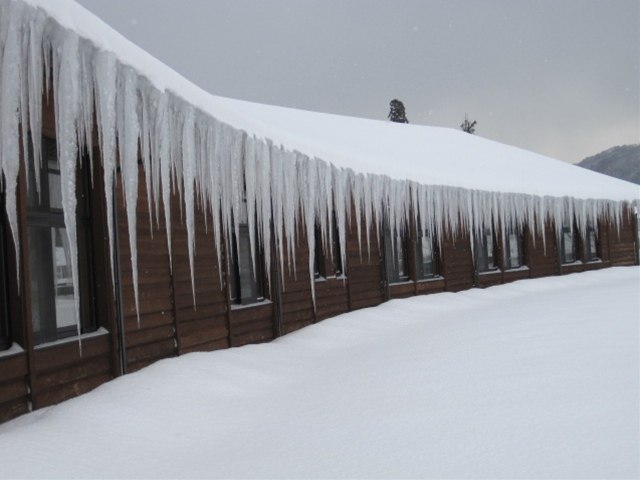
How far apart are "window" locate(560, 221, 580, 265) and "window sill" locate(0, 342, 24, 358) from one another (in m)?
16.6

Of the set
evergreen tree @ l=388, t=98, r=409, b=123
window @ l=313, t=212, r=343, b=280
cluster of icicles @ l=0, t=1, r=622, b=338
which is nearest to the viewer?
cluster of icicles @ l=0, t=1, r=622, b=338

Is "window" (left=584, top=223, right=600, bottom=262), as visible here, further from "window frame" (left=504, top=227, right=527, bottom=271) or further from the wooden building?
the wooden building

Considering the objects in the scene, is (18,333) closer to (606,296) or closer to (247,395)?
(247,395)

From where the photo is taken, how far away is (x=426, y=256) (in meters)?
13.3

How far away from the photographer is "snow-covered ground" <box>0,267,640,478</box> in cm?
317

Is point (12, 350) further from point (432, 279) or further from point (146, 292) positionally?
point (432, 279)

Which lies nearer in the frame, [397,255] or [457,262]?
[397,255]

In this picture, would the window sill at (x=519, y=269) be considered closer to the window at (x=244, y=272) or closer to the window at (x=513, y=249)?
the window at (x=513, y=249)

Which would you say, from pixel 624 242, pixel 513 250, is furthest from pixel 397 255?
pixel 624 242

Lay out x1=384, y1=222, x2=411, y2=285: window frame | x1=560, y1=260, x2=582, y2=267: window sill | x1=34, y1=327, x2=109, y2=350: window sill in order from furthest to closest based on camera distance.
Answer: x1=560, y1=260, x2=582, y2=267: window sill
x1=384, y1=222, x2=411, y2=285: window frame
x1=34, y1=327, x2=109, y2=350: window sill

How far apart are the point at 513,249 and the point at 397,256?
544cm

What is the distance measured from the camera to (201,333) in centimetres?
675

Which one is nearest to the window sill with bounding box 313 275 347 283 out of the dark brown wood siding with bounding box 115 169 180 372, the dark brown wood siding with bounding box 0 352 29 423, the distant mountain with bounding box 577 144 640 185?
the dark brown wood siding with bounding box 115 169 180 372

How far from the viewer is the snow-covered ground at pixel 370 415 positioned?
3.17 meters
